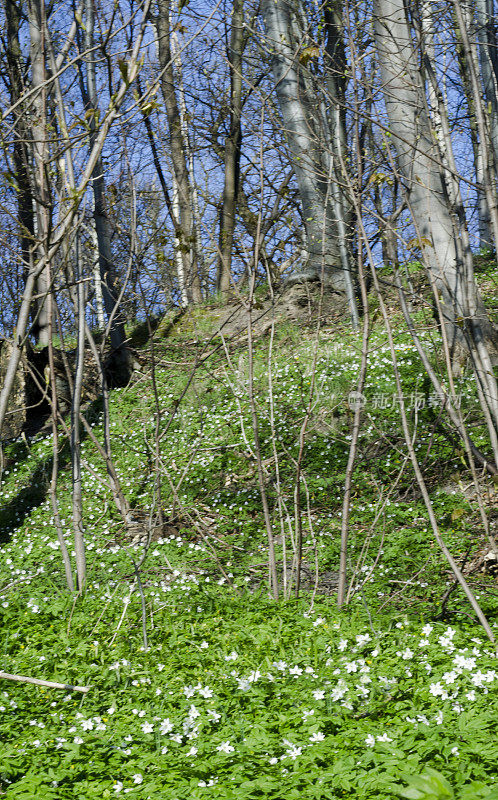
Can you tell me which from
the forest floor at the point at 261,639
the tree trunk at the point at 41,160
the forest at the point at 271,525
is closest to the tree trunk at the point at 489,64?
the forest at the point at 271,525

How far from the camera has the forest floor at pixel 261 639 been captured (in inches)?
98.0

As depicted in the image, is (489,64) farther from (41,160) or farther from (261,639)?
(261,639)

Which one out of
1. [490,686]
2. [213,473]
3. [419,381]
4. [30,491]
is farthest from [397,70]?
[30,491]

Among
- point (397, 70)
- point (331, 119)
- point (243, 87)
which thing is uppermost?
point (243, 87)

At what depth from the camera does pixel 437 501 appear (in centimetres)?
558

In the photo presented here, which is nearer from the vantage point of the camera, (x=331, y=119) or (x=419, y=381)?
(x=419, y=381)

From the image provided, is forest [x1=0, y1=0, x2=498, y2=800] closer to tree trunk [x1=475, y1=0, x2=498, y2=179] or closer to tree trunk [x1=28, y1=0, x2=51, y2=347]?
tree trunk [x1=28, y1=0, x2=51, y2=347]

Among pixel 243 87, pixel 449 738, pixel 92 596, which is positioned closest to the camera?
pixel 449 738

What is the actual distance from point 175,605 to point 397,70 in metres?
4.48

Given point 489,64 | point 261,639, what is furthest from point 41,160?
point 489,64

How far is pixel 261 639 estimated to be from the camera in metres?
3.62

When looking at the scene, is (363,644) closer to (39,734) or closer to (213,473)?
(39,734)

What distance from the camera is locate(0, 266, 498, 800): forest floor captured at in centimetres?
249

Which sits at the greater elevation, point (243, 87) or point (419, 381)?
point (243, 87)
